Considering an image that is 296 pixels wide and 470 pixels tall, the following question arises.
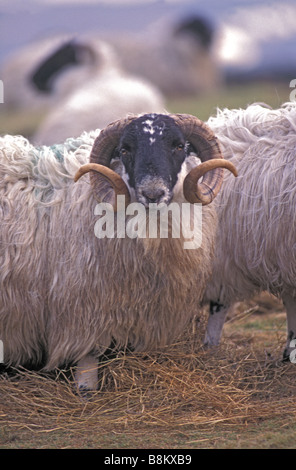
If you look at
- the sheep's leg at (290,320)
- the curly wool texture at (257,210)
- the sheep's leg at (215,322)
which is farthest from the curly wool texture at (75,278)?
the sheep's leg at (290,320)

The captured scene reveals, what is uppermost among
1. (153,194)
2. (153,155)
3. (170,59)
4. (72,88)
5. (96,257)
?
(170,59)

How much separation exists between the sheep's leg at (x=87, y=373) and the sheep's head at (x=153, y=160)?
1.15 metres

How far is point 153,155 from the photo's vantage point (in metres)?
4.30

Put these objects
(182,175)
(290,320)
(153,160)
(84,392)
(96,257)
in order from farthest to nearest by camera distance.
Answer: (290,320)
(84,392)
(96,257)
(182,175)
(153,160)

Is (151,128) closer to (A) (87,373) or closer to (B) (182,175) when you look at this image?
(B) (182,175)

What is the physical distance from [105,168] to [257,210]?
1435 millimetres

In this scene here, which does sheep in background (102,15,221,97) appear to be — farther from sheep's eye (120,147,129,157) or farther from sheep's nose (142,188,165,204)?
sheep's nose (142,188,165,204)

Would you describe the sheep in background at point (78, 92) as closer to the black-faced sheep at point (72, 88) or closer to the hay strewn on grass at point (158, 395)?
the black-faced sheep at point (72, 88)

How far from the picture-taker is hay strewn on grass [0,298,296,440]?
14.4ft

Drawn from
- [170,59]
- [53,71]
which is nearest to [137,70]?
[170,59]

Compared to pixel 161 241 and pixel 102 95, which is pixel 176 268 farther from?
pixel 102 95

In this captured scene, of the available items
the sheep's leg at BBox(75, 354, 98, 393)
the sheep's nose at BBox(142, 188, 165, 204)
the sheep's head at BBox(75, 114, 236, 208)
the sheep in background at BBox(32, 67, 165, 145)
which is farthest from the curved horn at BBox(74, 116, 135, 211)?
the sheep in background at BBox(32, 67, 165, 145)

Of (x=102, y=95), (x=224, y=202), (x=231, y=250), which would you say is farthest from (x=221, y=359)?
(x=102, y=95)

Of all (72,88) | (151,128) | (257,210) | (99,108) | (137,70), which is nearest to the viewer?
(151,128)
